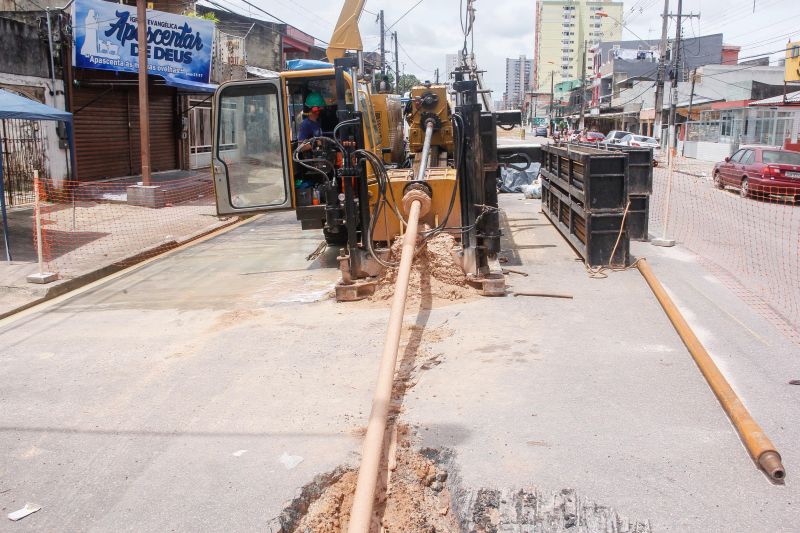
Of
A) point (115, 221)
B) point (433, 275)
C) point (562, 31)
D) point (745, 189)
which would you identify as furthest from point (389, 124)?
point (562, 31)

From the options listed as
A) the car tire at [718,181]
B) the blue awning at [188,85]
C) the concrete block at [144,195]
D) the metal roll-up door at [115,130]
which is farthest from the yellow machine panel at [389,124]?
the car tire at [718,181]

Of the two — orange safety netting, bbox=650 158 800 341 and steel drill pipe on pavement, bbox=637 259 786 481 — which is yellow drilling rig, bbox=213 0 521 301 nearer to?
steel drill pipe on pavement, bbox=637 259 786 481

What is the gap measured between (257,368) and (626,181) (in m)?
6.06

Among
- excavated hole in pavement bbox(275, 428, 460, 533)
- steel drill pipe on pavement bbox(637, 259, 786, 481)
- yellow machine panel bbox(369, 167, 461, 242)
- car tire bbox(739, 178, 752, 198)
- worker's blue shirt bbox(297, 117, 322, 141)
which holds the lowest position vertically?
excavated hole in pavement bbox(275, 428, 460, 533)

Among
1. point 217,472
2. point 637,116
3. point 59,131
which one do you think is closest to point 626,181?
point 217,472

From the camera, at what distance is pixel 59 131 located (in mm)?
18672

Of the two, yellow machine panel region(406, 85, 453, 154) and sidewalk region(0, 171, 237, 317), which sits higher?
yellow machine panel region(406, 85, 453, 154)

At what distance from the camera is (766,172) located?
19797 millimetres

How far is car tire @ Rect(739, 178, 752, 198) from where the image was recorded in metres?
20.6

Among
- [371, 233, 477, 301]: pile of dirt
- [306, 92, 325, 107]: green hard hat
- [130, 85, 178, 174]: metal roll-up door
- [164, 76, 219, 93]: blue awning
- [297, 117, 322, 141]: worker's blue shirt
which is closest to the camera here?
[371, 233, 477, 301]: pile of dirt

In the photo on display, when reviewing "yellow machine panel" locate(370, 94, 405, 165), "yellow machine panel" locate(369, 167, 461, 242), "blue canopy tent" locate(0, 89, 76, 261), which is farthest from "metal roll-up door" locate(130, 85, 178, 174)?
"yellow machine panel" locate(369, 167, 461, 242)

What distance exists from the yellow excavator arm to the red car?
13.8 metres

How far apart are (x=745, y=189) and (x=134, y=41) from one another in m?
18.2

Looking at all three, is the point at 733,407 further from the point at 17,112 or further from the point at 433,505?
the point at 17,112
